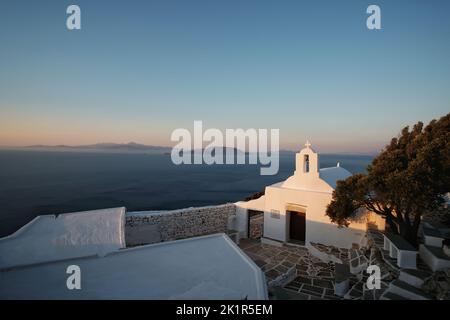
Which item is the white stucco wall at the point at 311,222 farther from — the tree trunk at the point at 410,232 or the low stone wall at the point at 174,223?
the tree trunk at the point at 410,232

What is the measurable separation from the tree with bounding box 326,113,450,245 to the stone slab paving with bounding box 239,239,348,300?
2189 millimetres

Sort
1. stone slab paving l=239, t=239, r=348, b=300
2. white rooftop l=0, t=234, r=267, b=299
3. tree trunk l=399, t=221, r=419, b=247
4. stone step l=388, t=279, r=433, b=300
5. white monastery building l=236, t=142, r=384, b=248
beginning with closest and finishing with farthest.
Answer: white rooftop l=0, t=234, r=267, b=299
stone step l=388, t=279, r=433, b=300
stone slab paving l=239, t=239, r=348, b=300
tree trunk l=399, t=221, r=419, b=247
white monastery building l=236, t=142, r=384, b=248

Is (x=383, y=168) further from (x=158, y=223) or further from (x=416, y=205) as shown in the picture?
(x=158, y=223)

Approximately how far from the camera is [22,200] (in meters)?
35.3

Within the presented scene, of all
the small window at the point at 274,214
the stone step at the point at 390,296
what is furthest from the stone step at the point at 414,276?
the small window at the point at 274,214

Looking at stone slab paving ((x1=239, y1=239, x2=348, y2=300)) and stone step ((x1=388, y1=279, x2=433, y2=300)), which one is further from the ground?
stone step ((x1=388, y1=279, x2=433, y2=300))

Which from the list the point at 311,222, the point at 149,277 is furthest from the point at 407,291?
the point at 311,222

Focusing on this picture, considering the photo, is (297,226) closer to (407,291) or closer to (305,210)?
(305,210)

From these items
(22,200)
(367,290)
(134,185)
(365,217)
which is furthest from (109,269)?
(134,185)

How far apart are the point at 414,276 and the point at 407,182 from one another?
259cm

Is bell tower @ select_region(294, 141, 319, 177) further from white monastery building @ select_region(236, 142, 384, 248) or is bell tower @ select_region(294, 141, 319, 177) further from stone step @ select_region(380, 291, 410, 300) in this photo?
stone step @ select_region(380, 291, 410, 300)

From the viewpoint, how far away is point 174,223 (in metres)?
11.7

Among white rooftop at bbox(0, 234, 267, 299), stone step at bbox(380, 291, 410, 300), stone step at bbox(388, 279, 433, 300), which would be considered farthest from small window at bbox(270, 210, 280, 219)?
stone step at bbox(380, 291, 410, 300)

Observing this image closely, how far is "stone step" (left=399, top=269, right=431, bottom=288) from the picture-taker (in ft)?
18.8
